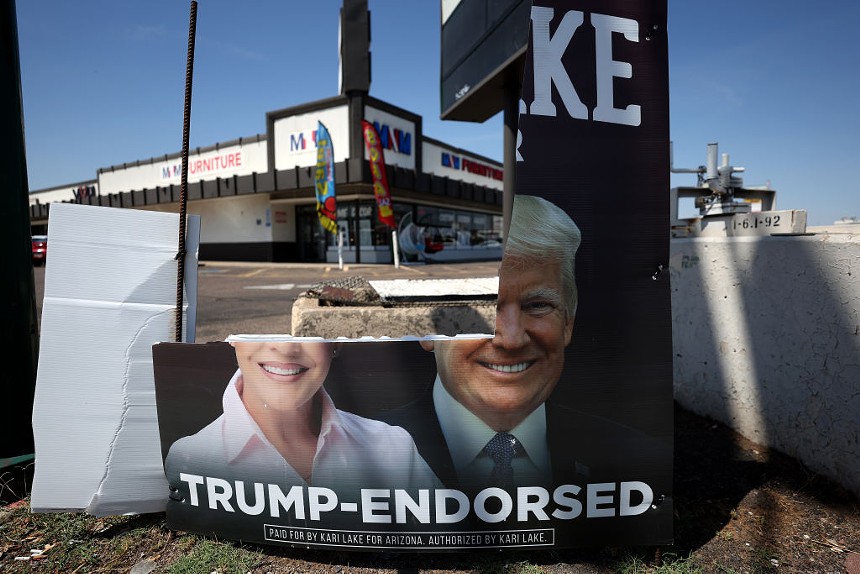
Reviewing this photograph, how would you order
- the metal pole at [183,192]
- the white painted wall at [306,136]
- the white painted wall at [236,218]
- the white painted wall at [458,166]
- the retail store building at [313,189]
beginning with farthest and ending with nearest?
the white painted wall at [236,218]
the white painted wall at [458,166]
the retail store building at [313,189]
the white painted wall at [306,136]
the metal pole at [183,192]

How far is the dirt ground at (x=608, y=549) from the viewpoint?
5.91 ft

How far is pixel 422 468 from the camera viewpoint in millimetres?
1825

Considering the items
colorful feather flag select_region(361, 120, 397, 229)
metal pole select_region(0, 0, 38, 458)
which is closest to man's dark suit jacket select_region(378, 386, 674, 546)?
metal pole select_region(0, 0, 38, 458)

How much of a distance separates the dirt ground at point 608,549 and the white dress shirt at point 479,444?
1.15 ft

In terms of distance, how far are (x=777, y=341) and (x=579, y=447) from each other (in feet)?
5.28

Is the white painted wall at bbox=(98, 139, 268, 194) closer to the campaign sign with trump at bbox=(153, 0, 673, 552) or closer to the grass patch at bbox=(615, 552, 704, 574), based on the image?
the campaign sign with trump at bbox=(153, 0, 673, 552)

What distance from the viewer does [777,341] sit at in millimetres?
2570

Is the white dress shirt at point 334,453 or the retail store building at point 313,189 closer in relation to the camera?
the white dress shirt at point 334,453

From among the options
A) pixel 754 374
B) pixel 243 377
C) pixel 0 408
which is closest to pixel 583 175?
pixel 243 377

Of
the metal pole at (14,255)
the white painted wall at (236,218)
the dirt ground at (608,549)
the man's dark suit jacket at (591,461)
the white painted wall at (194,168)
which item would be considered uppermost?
the white painted wall at (194,168)

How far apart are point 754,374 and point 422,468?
7.27 feet

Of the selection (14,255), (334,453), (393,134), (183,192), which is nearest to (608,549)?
(334,453)

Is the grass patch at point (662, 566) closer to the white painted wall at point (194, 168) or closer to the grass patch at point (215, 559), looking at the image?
the grass patch at point (215, 559)

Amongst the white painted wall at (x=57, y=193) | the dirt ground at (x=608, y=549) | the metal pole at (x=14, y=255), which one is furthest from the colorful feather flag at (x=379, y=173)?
the white painted wall at (x=57, y=193)
